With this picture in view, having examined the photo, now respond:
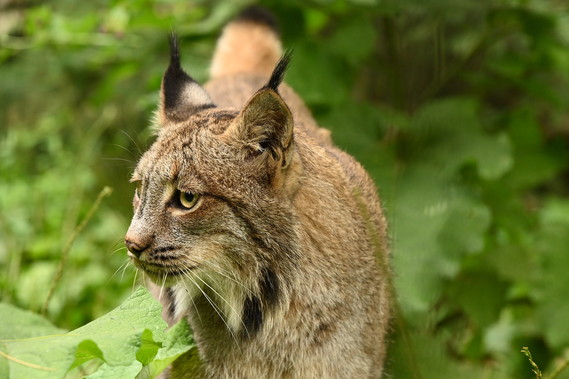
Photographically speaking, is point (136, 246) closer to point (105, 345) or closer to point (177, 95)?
point (105, 345)

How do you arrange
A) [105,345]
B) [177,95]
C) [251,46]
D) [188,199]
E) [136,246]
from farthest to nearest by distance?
[251,46] → [177,95] → [188,199] → [136,246] → [105,345]

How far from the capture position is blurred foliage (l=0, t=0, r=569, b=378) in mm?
5270

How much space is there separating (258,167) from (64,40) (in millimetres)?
3578

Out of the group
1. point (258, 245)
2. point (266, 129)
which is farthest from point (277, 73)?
point (258, 245)

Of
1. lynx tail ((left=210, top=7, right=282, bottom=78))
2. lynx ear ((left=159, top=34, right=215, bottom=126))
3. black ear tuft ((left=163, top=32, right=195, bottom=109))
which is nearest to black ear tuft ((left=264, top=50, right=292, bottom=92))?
lynx ear ((left=159, top=34, right=215, bottom=126))

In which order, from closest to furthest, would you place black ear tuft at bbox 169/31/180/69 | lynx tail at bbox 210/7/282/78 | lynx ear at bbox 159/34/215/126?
lynx ear at bbox 159/34/215/126, black ear tuft at bbox 169/31/180/69, lynx tail at bbox 210/7/282/78

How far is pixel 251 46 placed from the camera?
604cm

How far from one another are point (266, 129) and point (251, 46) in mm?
2782

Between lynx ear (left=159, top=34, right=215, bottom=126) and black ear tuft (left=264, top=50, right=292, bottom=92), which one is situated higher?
black ear tuft (left=264, top=50, right=292, bottom=92)

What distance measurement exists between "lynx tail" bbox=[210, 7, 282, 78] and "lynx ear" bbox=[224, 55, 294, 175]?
100 inches

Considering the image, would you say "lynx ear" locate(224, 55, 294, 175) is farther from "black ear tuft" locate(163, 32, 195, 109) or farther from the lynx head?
"black ear tuft" locate(163, 32, 195, 109)

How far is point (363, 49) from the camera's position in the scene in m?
6.06

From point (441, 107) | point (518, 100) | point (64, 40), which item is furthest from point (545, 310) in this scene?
point (518, 100)

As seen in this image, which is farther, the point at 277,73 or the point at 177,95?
the point at 177,95
